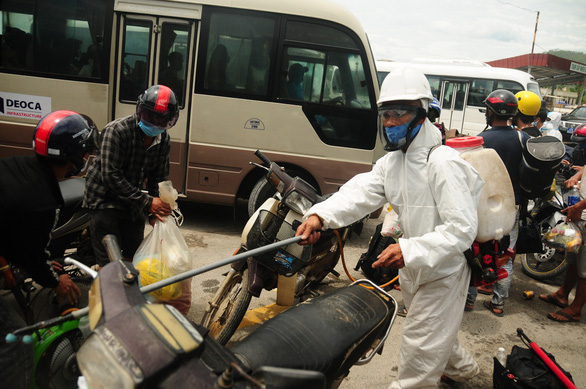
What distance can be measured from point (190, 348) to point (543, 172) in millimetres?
3880

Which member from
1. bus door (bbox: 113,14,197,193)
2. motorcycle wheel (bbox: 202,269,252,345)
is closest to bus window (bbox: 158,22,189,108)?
bus door (bbox: 113,14,197,193)

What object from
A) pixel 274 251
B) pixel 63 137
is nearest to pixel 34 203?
pixel 63 137

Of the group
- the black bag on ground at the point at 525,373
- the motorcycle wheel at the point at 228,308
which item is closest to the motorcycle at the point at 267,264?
the motorcycle wheel at the point at 228,308

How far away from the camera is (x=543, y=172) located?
13.3ft

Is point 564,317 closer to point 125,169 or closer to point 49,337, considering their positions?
point 125,169

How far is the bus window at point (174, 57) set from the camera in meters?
5.82

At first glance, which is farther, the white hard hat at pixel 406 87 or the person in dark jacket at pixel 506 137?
the person in dark jacket at pixel 506 137

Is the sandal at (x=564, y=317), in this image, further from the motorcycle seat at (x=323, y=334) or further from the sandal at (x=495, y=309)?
the motorcycle seat at (x=323, y=334)

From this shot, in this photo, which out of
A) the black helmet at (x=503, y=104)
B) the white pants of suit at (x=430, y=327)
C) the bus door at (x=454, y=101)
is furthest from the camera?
the bus door at (x=454, y=101)

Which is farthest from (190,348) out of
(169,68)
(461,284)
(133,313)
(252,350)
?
(169,68)

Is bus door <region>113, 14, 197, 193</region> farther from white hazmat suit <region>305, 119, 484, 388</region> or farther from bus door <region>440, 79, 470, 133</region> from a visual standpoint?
bus door <region>440, 79, 470, 133</region>

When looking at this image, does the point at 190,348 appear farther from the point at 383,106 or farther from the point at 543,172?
the point at 543,172

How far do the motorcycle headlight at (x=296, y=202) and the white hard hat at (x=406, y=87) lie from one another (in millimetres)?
1211

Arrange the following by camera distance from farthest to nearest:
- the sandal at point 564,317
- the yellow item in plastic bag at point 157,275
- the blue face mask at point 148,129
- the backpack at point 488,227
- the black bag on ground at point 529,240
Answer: the black bag on ground at point 529,240
the sandal at point 564,317
the blue face mask at point 148,129
the yellow item in plastic bag at point 157,275
the backpack at point 488,227
